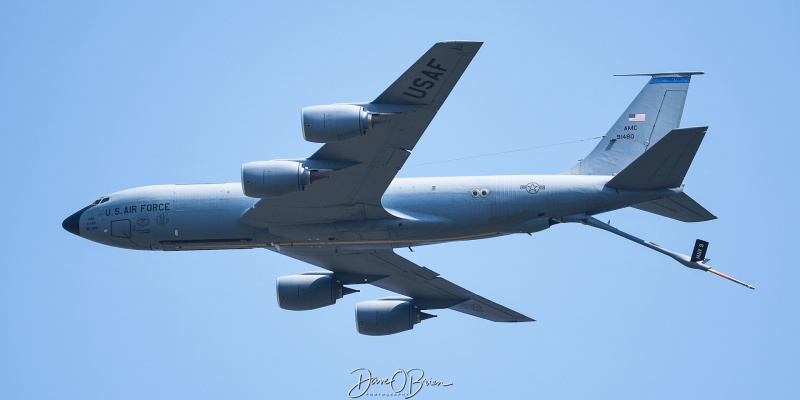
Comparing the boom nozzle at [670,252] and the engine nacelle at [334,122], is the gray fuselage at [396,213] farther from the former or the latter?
the engine nacelle at [334,122]

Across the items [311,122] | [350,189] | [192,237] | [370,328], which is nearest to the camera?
[311,122]

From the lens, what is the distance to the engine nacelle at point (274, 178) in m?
39.3

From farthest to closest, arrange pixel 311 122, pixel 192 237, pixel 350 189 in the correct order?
pixel 192 237
pixel 350 189
pixel 311 122

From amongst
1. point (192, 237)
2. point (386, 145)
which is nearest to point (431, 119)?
point (386, 145)

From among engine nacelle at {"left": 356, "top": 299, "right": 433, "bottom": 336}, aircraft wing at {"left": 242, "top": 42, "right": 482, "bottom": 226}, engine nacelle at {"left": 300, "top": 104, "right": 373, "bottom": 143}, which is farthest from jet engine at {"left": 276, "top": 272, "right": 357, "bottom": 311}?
engine nacelle at {"left": 300, "top": 104, "right": 373, "bottom": 143}

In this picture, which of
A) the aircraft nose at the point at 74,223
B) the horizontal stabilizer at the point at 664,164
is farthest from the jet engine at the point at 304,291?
the horizontal stabilizer at the point at 664,164

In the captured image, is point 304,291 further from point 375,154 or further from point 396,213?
point 375,154

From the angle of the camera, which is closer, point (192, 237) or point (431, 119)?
point (431, 119)

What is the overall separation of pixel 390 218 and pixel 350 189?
189cm

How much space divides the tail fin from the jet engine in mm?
11540

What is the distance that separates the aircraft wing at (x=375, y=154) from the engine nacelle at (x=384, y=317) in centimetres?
743

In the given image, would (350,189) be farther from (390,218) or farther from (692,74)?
(692,74)

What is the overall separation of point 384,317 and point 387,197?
25.7 ft

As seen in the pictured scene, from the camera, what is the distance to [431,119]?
37.7 meters
